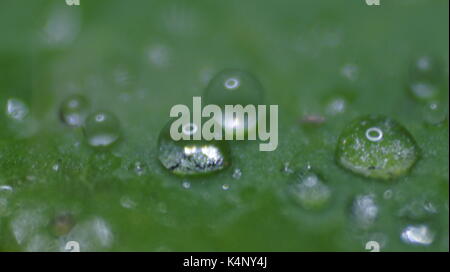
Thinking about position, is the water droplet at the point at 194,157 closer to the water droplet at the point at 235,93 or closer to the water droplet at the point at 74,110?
the water droplet at the point at 235,93

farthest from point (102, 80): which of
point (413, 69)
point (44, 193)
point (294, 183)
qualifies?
point (413, 69)

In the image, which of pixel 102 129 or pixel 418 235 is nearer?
pixel 418 235

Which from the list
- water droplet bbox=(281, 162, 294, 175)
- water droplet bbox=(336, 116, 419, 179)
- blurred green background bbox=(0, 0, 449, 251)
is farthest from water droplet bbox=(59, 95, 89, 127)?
water droplet bbox=(336, 116, 419, 179)

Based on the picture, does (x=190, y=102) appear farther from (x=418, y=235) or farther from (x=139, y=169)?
(x=418, y=235)

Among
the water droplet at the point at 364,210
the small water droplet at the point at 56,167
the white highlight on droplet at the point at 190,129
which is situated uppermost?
the white highlight on droplet at the point at 190,129

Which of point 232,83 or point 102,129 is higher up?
point 232,83

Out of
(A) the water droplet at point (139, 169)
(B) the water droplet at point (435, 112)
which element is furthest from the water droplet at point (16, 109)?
(B) the water droplet at point (435, 112)

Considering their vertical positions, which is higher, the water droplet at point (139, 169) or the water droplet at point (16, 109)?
the water droplet at point (16, 109)

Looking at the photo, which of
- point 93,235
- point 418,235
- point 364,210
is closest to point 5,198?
point 93,235

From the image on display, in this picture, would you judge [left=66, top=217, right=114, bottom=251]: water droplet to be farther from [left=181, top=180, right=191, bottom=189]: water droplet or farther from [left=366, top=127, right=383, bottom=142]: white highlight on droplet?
[left=366, top=127, right=383, bottom=142]: white highlight on droplet
